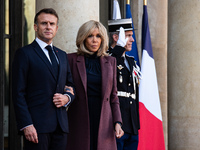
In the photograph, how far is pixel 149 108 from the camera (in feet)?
20.0

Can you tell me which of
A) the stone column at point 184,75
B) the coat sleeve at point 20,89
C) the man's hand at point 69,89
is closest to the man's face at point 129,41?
the man's hand at point 69,89

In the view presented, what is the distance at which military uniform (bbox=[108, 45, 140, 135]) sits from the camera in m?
4.85

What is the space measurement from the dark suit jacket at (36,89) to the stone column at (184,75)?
4.41 meters

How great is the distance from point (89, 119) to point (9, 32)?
7.38ft

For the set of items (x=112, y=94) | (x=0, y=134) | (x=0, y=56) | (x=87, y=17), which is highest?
(x=87, y=17)

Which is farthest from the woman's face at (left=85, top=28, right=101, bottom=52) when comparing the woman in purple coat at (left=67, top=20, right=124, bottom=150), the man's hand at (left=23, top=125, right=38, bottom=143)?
the man's hand at (left=23, top=125, right=38, bottom=143)

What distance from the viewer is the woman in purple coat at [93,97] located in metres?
4.08

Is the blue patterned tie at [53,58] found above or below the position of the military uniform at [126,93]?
Result: above

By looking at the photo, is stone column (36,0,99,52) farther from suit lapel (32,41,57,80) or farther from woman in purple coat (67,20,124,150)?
suit lapel (32,41,57,80)

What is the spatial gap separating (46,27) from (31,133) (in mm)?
926

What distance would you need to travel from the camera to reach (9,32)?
5816mm

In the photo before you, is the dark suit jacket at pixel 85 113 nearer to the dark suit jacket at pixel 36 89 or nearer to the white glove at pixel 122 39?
the dark suit jacket at pixel 36 89

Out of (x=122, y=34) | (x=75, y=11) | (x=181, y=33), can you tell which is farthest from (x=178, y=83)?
(x=75, y=11)

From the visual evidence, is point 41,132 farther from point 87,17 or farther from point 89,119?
point 87,17
